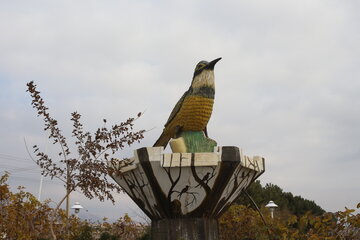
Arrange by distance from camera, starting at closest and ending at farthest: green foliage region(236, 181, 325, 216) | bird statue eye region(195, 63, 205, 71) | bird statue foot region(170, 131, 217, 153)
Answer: bird statue foot region(170, 131, 217, 153) → bird statue eye region(195, 63, 205, 71) → green foliage region(236, 181, 325, 216)

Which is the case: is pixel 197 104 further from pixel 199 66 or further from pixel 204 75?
pixel 199 66

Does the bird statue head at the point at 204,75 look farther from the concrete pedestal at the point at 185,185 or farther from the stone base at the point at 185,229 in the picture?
the stone base at the point at 185,229

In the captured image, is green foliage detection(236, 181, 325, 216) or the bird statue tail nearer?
the bird statue tail

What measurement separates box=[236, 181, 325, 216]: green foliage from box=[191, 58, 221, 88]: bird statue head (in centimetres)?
1764

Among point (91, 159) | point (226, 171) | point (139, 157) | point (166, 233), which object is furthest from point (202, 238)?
point (91, 159)

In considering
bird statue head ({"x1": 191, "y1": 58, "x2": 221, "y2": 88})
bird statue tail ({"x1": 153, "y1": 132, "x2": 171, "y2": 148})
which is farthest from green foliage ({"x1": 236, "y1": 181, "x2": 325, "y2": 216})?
bird statue head ({"x1": 191, "y1": 58, "x2": 221, "y2": 88})

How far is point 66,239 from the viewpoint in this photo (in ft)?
49.2

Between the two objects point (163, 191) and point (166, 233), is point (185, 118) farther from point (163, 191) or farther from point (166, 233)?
point (166, 233)

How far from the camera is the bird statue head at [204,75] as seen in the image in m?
9.95

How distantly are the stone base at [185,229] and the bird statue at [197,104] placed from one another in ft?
6.30

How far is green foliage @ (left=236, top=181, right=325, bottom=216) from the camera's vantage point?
94.1 ft

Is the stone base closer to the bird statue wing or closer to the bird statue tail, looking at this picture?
the bird statue tail

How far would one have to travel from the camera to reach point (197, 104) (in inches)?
387

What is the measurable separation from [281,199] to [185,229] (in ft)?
73.7
